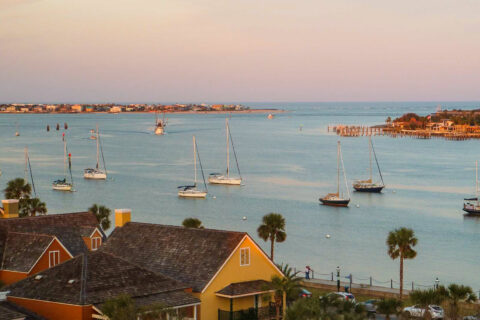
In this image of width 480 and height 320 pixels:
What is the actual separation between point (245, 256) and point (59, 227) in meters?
11.6

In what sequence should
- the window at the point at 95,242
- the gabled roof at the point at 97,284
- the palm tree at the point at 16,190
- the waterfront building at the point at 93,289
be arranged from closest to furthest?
the waterfront building at the point at 93,289
the gabled roof at the point at 97,284
the window at the point at 95,242
the palm tree at the point at 16,190

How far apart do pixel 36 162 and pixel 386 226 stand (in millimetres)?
91643

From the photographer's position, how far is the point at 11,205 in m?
41.6

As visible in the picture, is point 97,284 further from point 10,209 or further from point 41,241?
point 10,209

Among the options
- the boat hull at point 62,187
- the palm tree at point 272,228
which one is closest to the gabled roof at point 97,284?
the palm tree at point 272,228

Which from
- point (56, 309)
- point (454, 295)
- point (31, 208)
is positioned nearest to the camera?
point (56, 309)

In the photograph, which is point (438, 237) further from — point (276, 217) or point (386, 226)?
point (276, 217)

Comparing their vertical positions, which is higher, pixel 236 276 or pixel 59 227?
pixel 59 227

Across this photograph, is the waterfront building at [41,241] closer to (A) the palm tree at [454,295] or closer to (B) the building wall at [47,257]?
(B) the building wall at [47,257]

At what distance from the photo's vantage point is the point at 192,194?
105m

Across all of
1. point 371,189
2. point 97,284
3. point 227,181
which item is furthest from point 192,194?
point 97,284

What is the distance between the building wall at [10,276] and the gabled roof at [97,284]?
437 centimetres

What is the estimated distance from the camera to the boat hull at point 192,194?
10525 cm

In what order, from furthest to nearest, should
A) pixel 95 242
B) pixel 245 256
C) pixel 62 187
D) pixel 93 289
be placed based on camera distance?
pixel 62 187 < pixel 95 242 < pixel 245 256 < pixel 93 289
